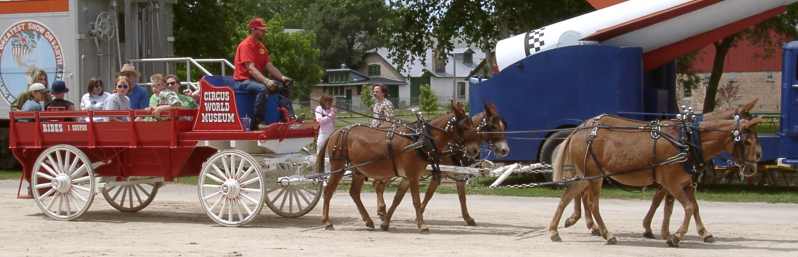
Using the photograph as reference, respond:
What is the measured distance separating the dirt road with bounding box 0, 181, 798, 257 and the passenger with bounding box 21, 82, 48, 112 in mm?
1443

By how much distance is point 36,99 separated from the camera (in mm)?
15938

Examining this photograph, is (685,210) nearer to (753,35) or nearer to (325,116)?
(325,116)

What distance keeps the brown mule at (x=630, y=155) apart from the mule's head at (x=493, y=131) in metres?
0.68

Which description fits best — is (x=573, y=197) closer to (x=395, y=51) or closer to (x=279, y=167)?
(x=279, y=167)

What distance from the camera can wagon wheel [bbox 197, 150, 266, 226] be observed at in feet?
45.0

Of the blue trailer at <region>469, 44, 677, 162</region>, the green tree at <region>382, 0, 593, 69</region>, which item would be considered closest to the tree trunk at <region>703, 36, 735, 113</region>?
the green tree at <region>382, 0, 593, 69</region>

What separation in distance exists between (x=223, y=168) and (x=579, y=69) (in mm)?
6834

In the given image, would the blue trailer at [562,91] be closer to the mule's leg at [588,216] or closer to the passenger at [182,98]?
Answer: the mule's leg at [588,216]

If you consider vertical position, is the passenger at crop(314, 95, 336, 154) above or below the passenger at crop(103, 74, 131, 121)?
below

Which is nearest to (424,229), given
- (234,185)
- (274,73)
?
(234,185)

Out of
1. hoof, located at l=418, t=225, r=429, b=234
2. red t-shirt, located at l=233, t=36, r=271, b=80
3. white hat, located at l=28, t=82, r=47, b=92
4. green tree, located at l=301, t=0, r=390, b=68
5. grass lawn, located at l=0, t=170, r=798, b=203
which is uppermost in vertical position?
green tree, located at l=301, t=0, r=390, b=68

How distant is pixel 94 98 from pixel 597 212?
721 centimetres

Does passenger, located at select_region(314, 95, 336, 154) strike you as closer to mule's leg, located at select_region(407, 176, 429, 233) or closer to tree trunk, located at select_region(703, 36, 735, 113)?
mule's leg, located at select_region(407, 176, 429, 233)

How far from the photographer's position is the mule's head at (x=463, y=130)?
13250 mm
